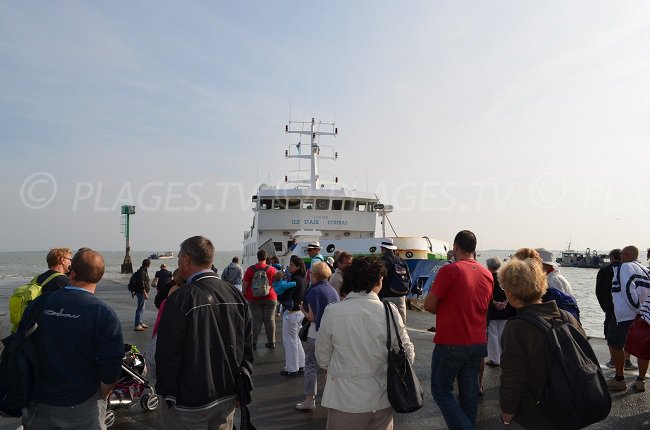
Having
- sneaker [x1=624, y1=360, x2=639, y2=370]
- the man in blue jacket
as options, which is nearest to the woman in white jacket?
the man in blue jacket

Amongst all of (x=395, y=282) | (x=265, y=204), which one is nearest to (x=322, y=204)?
(x=265, y=204)

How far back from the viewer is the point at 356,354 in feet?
10.8

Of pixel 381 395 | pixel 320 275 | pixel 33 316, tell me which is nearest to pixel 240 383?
pixel 381 395

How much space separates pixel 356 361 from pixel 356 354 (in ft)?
0.15

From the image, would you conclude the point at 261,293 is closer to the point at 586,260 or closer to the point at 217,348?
the point at 217,348

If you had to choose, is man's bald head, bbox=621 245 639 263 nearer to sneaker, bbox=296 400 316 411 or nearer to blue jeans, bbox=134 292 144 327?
sneaker, bbox=296 400 316 411

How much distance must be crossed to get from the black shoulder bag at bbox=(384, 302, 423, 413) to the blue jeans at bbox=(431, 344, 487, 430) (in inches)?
42.9

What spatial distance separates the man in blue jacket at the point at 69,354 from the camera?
3.01 meters

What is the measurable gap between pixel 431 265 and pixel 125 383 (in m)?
12.9

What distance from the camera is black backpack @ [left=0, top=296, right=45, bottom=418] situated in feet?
9.68

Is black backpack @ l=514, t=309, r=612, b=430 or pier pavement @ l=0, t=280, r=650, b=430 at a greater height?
black backpack @ l=514, t=309, r=612, b=430

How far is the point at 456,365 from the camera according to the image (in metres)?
4.34

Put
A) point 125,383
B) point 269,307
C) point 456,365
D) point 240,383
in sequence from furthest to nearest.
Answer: point 269,307, point 125,383, point 456,365, point 240,383

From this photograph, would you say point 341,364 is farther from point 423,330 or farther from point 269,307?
point 423,330
